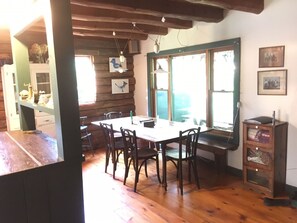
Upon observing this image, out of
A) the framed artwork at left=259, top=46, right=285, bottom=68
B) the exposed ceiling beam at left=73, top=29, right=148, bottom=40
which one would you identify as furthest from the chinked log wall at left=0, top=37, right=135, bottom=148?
the framed artwork at left=259, top=46, right=285, bottom=68

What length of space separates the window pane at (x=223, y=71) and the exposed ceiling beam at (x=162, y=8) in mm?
579

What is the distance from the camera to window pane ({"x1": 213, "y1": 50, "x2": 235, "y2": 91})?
4105mm

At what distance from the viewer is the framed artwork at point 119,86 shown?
6043mm

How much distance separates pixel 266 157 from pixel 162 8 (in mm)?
2347

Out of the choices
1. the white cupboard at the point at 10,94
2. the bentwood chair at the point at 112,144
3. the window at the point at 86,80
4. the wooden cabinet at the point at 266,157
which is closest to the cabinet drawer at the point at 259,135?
the wooden cabinet at the point at 266,157

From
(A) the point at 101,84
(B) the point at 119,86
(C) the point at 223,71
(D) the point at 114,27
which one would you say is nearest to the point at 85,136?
(A) the point at 101,84

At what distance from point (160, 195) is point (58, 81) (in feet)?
8.17

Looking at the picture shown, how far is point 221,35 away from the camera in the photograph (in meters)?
4.08

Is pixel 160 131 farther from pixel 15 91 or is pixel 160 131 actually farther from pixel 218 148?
pixel 15 91

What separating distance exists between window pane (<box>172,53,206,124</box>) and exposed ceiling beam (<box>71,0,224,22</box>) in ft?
2.82

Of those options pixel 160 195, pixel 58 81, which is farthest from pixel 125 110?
pixel 58 81

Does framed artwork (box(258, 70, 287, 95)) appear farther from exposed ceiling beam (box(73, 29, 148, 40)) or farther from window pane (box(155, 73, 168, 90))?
exposed ceiling beam (box(73, 29, 148, 40))

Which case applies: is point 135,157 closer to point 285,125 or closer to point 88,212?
point 88,212

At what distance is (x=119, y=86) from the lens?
614 cm
